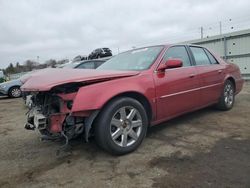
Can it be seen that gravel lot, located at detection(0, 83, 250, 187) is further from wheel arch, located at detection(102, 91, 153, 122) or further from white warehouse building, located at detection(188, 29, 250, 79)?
white warehouse building, located at detection(188, 29, 250, 79)

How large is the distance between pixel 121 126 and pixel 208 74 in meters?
2.43

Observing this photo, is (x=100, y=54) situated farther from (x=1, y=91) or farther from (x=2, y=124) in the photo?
(x=2, y=124)

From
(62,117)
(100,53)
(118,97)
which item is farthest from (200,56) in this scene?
(100,53)

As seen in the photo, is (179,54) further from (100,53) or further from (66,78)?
(100,53)

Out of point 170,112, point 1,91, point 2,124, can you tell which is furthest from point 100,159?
point 1,91

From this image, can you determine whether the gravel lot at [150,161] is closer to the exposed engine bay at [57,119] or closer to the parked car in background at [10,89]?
the exposed engine bay at [57,119]

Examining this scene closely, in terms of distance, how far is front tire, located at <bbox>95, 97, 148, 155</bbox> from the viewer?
3318mm

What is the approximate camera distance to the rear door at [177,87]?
13.3ft

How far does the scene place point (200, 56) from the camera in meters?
5.22

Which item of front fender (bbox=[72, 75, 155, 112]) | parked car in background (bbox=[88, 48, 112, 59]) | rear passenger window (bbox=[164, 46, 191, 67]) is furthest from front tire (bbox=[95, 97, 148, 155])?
parked car in background (bbox=[88, 48, 112, 59])

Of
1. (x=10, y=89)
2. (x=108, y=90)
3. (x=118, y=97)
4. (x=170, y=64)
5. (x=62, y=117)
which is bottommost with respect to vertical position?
(x=10, y=89)

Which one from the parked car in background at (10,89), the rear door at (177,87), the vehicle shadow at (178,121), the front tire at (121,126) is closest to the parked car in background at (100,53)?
the parked car in background at (10,89)

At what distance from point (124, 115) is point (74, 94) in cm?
75

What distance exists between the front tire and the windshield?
2.63ft
